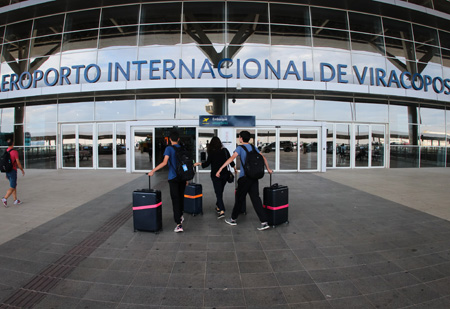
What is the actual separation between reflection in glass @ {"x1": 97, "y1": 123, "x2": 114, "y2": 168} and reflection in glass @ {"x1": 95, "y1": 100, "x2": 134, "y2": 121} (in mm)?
503

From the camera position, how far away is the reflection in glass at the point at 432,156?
14.9 meters

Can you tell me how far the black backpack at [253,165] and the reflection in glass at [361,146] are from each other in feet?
39.0

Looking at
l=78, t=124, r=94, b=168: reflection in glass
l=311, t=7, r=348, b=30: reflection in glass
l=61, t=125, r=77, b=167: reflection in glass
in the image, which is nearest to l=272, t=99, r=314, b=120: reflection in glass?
l=311, t=7, r=348, b=30: reflection in glass

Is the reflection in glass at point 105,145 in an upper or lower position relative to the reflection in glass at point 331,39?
lower

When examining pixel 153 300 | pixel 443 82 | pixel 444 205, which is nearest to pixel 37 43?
pixel 153 300

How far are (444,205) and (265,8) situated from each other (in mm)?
11969

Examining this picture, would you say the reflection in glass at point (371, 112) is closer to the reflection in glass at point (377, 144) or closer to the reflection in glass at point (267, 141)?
the reflection in glass at point (377, 144)

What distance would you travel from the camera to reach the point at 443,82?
1373cm

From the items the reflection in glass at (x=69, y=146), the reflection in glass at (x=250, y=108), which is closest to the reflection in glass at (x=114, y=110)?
the reflection in glass at (x=69, y=146)

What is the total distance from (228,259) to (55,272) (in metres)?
2.19

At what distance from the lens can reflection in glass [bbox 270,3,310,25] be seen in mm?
12984

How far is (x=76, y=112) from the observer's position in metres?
13.6

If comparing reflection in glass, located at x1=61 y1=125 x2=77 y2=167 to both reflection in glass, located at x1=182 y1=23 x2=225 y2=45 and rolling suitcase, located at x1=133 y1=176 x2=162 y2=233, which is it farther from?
rolling suitcase, located at x1=133 y1=176 x2=162 y2=233

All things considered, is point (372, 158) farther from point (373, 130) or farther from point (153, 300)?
point (153, 300)
